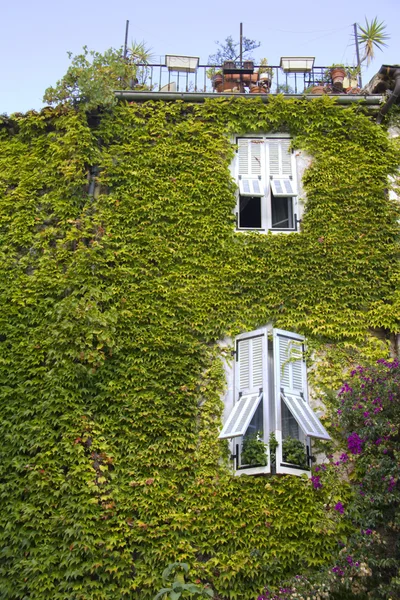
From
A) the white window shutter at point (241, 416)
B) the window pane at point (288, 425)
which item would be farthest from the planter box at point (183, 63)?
the window pane at point (288, 425)

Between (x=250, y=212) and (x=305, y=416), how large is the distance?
12.2ft

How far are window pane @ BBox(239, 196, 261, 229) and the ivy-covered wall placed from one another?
0.37m

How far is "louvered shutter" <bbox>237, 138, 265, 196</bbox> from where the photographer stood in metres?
11.2

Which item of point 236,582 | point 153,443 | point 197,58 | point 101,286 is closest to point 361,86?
point 197,58

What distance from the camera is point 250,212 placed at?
37.2 feet

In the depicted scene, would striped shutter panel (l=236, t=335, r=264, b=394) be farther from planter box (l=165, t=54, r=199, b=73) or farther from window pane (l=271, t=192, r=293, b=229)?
planter box (l=165, t=54, r=199, b=73)

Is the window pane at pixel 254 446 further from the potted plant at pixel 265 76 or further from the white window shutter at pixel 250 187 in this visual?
the potted plant at pixel 265 76

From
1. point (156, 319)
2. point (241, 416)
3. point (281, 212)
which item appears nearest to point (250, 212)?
point (281, 212)

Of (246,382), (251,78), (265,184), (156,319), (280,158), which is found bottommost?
(246,382)

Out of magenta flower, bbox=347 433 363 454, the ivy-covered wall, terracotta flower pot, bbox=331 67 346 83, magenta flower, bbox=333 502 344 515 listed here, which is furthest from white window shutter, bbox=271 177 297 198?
magenta flower, bbox=333 502 344 515

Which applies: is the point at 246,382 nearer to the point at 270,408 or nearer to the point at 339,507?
the point at 270,408

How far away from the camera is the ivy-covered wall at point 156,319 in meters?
8.78

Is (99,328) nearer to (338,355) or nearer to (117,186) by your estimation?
(117,186)

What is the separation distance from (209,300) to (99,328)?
171 centimetres
